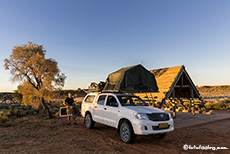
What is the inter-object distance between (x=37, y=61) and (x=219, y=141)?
12.9m

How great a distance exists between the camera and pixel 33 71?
42.2 ft

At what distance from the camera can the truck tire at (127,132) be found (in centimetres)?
604

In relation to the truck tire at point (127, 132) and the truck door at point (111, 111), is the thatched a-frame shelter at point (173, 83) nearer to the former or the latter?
the truck door at point (111, 111)

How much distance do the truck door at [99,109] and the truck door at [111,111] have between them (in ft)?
1.17

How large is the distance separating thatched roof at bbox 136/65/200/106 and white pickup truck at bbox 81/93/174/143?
427 centimetres

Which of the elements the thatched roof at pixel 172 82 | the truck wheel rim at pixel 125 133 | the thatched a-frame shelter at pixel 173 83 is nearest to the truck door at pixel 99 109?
the truck wheel rim at pixel 125 133

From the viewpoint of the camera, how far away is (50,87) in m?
13.5

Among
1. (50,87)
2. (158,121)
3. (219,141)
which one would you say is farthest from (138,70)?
(50,87)

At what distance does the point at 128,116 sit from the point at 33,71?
9954 mm

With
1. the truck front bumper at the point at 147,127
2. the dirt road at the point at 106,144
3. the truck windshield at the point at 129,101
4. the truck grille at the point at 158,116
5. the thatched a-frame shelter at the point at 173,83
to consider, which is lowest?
the dirt road at the point at 106,144

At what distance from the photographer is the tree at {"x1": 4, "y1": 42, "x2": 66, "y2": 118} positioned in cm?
1269

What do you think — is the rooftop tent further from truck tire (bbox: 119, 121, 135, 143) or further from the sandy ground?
the sandy ground

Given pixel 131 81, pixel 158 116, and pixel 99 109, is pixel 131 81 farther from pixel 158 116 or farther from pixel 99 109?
pixel 158 116

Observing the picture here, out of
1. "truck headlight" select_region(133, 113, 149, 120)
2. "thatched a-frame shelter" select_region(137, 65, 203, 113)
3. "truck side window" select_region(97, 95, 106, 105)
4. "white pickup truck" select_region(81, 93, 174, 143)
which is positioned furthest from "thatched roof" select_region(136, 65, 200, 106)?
"truck headlight" select_region(133, 113, 149, 120)
